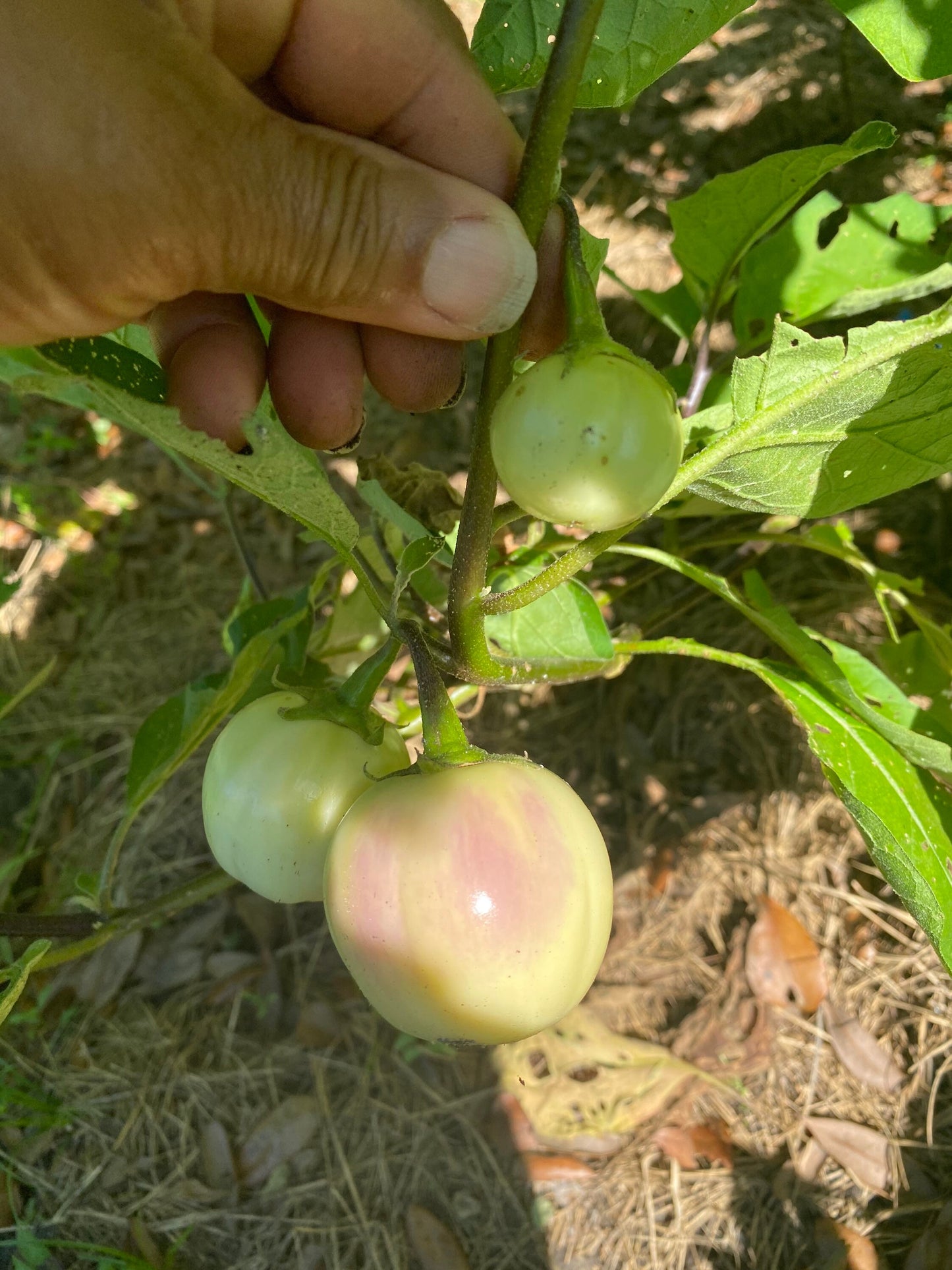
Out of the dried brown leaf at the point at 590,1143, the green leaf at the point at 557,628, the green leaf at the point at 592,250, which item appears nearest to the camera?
the green leaf at the point at 592,250

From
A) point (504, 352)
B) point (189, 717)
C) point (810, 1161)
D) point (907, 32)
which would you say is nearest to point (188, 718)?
point (189, 717)

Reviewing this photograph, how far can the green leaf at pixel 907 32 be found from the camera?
77 centimetres

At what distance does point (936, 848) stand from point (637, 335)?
3.68 feet

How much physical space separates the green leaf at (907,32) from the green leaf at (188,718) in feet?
2.52

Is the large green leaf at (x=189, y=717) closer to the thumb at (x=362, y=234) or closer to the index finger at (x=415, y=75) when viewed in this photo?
the thumb at (x=362, y=234)

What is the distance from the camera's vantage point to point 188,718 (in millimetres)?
1088

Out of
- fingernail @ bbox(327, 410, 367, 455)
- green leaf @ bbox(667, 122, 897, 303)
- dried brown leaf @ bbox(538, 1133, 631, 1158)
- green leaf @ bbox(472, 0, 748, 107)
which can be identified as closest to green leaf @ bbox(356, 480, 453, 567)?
fingernail @ bbox(327, 410, 367, 455)

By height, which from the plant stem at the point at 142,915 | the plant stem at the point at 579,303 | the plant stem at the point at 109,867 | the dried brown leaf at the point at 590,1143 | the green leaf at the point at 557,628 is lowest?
the dried brown leaf at the point at 590,1143

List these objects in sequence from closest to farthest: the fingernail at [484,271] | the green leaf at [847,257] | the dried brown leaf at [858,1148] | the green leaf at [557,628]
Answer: the fingernail at [484,271] < the green leaf at [557,628] < the green leaf at [847,257] < the dried brown leaf at [858,1148]

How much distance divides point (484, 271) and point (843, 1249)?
1309 mm

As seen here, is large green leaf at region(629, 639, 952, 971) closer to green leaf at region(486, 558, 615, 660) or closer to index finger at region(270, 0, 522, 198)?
green leaf at region(486, 558, 615, 660)

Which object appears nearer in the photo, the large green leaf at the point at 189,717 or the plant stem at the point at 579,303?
the plant stem at the point at 579,303

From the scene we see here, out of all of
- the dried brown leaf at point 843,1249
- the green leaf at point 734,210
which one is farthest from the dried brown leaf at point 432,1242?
the green leaf at point 734,210

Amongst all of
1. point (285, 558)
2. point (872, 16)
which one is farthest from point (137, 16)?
point (285, 558)
